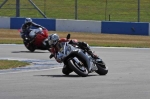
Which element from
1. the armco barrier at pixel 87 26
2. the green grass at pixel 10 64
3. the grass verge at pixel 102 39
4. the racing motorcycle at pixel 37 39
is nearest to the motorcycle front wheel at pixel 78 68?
the green grass at pixel 10 64

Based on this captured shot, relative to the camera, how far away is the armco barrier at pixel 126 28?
3291 cm

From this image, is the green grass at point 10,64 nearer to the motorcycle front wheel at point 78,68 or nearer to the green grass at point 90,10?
the motorcycle front wheel at point 78,68

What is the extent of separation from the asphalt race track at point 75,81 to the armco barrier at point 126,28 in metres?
11.4

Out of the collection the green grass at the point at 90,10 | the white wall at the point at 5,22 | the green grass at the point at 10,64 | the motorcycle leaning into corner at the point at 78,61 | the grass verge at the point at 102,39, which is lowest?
the green grass at the point at 10,64

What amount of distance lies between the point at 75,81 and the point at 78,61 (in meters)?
1.07

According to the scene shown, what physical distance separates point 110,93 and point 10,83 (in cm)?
274

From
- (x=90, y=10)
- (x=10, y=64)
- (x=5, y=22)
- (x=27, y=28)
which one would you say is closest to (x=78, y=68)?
(x=10, y=64)

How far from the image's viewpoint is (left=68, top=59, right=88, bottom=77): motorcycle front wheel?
48.9ft

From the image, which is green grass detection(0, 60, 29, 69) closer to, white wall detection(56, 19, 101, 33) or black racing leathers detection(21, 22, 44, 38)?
black racing leathers detection(21, 22, 44, 38)

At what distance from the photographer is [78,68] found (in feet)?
49.1

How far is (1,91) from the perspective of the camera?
12.0 metres

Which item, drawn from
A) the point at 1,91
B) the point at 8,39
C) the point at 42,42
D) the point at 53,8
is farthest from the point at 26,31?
the point at 53,8

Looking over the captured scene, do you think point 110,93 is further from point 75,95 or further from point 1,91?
point 1,91

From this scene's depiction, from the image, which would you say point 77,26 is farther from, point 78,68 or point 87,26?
point 78,68
